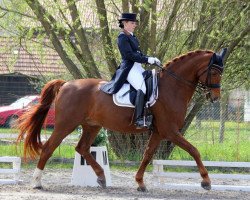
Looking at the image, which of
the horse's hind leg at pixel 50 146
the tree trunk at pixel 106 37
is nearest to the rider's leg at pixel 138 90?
the horse's hind leg at pixel 50 146

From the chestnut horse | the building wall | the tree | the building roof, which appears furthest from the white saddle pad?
the building wall

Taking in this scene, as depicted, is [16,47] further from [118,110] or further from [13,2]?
[118,110]

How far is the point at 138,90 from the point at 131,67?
0.41m

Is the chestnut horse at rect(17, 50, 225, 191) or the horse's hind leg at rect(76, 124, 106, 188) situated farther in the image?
the horse's hind leg at rect(76, 124, 106, 188)

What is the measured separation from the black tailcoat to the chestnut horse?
0.79 feet

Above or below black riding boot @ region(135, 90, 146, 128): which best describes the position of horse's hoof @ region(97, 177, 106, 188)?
below

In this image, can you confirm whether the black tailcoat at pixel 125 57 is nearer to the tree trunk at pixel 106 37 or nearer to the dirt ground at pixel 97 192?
the dirt ground at pixel 97 192

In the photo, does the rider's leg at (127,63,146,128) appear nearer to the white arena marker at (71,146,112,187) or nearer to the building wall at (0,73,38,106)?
the white arena marker at (71,146,112,187)

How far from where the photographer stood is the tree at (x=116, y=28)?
44.6ft

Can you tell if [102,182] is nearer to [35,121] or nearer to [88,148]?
[88,148]

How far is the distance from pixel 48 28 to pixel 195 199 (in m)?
6.10

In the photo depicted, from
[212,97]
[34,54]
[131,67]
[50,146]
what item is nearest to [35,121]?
[50,146]

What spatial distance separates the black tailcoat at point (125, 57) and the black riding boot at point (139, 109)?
0.36 meters

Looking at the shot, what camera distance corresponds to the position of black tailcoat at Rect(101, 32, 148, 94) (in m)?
9.91
